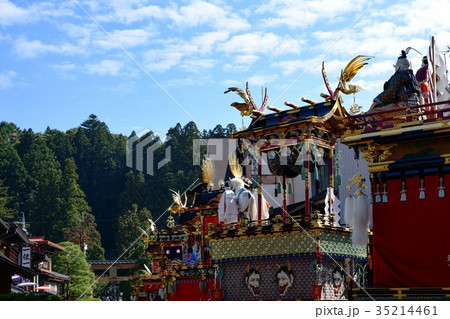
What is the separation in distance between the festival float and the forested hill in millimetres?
55906

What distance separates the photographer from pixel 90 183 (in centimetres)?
12225

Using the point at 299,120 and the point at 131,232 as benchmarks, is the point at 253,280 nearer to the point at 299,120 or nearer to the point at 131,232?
the point at 299,120

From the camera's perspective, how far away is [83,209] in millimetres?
105562

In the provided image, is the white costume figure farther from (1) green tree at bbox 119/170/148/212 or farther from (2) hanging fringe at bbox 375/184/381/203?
(1) green tree at bbox 119/170/148/212

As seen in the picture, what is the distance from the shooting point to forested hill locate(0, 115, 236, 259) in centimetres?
10069

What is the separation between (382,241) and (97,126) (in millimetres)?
115561

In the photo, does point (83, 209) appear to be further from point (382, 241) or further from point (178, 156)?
point (382, 241)

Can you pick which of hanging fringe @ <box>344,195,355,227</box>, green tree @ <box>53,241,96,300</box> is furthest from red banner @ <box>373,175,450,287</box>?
green tree @ <box>53,241,96,300</box>

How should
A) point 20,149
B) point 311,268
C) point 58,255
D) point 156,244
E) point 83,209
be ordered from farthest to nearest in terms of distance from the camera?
point 20,149 < point 83,209 < point 58,255 < point 156,244 < point 311,268

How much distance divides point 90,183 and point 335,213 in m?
94.2

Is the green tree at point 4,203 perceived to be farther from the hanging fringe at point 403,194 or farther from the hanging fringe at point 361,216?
the hanging fringe at point 403,194

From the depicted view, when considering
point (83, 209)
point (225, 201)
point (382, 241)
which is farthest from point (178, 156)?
point (382, 241)

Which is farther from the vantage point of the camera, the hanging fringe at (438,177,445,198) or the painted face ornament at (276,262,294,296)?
the painted face ornament at (276,262,294,296)

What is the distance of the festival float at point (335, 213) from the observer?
23.8 metres
